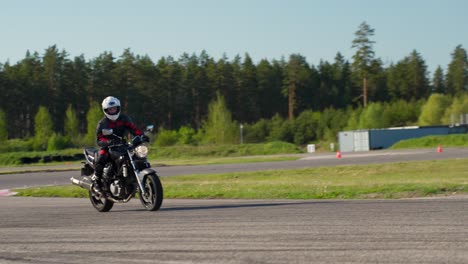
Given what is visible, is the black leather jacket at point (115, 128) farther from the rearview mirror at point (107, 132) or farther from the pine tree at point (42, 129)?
the pine tree at point (42, 129)

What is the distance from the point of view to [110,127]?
52.5ft

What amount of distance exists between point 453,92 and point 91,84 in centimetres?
8112

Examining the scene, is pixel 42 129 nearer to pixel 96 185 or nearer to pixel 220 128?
pixel 220 128

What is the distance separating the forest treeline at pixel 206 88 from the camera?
12675 cm

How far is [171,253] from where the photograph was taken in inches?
367

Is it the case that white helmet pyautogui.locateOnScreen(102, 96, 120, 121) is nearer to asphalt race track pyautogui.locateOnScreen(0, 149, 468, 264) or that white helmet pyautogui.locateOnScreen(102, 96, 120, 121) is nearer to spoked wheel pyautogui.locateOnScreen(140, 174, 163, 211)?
spoked wheel pyautogui.locateOnScreen(140, 174, 163, 211)

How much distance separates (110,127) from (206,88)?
13194 cm

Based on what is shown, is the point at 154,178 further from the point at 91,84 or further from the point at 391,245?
the point at 91,84

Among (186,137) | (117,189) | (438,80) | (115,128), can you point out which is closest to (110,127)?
(115,128)

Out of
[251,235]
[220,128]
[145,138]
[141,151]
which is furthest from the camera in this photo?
[220,128]

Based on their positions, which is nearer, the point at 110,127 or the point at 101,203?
the point at 110,127

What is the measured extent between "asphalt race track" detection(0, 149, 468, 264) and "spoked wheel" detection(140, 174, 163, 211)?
24 cm

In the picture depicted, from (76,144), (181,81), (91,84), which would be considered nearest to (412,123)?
(181,81)

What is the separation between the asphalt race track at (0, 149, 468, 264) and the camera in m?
8.87
